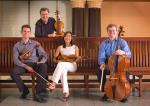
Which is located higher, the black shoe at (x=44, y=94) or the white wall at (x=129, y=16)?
the white wall at (x=129, y=16)

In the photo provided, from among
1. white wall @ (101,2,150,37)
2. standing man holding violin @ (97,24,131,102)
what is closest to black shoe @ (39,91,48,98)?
standing man holding violin @ (97,24,131,102)

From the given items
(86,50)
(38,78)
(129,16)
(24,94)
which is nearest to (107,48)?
(86,50)

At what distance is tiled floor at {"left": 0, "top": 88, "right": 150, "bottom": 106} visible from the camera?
5.59 meters

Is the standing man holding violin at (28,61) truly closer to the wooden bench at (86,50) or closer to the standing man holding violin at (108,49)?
the wooden bench at (86,50)

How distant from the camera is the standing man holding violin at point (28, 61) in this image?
229 inches

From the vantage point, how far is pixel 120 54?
5.50 metres

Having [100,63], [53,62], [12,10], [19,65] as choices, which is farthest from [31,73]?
[12,10]

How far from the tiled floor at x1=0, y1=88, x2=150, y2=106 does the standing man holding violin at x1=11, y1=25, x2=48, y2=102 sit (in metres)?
0.17

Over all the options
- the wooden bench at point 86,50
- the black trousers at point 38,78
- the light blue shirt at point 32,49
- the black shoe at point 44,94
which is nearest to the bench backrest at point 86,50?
the wooden bench at point 86,50

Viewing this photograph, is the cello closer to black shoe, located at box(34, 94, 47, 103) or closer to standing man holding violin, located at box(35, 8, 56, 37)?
black shoe, located at box(34, 94, 47, 103)

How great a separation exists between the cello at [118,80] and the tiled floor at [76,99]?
7.7 inches

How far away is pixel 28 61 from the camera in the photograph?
20.0 ft

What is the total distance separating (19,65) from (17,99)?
52 cm

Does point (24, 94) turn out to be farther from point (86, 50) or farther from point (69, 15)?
point (69, 15)
